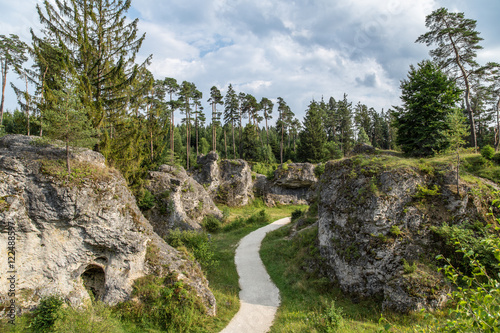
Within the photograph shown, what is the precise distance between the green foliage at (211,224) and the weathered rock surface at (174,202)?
64cm

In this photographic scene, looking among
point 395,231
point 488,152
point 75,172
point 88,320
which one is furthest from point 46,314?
point 488,152

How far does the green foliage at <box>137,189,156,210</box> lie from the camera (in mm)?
22705

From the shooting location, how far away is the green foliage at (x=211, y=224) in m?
28.5

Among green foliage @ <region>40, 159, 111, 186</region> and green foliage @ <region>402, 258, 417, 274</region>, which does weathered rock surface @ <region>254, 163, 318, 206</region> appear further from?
green foliage @ <region>40, 159, 111, 186</region>

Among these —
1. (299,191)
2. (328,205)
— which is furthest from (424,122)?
(299,191)

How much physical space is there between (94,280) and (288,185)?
33.8 metres

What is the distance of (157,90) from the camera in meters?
39.8

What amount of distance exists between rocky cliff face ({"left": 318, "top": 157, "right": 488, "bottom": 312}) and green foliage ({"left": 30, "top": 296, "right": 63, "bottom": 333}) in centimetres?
1377

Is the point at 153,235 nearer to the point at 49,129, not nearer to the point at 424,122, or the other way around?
the point at 49,129

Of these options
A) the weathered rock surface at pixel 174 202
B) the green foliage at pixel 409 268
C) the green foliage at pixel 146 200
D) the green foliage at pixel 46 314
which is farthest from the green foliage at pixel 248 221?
the green foliage at pixel 46 314

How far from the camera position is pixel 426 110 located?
21031mm

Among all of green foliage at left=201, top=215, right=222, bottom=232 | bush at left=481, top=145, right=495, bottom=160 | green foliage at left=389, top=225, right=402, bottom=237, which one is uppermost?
bush at left=481, top=145, right=495, bottom=160

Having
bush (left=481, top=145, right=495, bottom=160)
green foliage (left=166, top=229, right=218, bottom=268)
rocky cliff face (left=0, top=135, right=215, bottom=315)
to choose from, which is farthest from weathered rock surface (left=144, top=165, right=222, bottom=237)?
bush (left=481, top=145, right=495, bottom=160)

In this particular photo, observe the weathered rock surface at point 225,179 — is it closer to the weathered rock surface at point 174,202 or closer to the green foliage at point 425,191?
the weathered rock surface at point 174,202
